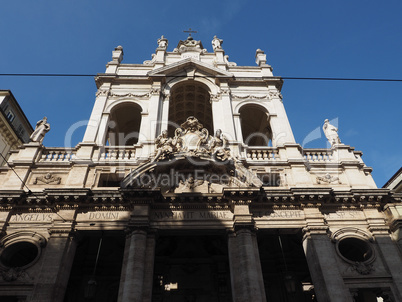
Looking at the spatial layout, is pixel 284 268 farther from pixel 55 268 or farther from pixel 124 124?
pixel 124 124

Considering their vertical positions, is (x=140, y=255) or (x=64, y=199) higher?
(x=64, y=199)

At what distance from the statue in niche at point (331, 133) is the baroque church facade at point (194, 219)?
0.08 metres

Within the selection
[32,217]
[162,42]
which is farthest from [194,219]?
[162,42]

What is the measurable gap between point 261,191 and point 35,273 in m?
10.1

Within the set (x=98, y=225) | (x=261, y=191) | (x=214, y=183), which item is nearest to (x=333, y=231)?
(x=261, y=191)

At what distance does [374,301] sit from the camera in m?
14.8

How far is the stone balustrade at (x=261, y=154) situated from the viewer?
56.2 feet

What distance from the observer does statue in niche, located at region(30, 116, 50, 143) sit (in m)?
17.1

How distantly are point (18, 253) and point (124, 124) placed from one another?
36.3 ft

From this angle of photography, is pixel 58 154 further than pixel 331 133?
No

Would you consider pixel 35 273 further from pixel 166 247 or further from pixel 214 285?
pixel 214 285

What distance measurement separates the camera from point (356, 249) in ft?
50.0

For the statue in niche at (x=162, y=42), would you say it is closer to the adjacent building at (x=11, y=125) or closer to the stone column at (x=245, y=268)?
the adjacent building at (x=11, y=125)

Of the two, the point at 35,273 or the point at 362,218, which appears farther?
the point at 362,218
